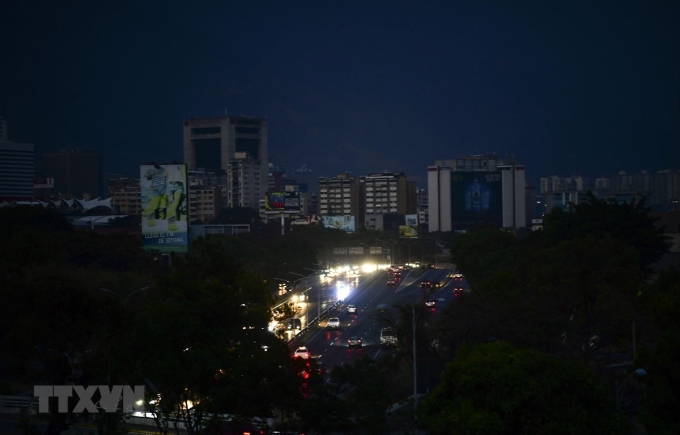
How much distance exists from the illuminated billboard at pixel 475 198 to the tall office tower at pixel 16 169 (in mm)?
85552

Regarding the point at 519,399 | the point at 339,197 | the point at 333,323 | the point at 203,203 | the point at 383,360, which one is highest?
the point at 339,197

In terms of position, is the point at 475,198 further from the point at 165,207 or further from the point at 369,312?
the point at 369,312

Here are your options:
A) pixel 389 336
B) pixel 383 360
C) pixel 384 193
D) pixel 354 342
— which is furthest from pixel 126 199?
pixel 383 360

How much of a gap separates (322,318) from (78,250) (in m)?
14.9

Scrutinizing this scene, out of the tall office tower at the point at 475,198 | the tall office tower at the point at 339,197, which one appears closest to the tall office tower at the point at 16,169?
the tall office tower at the point at 339,197

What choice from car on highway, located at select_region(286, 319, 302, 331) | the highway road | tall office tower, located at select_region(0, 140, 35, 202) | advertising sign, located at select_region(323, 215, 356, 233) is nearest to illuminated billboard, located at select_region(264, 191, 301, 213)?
advertising sign, located at select_region(323, 215, 356, 233)

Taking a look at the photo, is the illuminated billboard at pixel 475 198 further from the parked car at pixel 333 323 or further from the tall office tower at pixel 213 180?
the parked car at pixel 333 323

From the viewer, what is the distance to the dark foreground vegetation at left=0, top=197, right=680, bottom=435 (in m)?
13.4

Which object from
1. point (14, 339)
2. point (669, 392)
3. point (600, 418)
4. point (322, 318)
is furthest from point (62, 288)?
point (322, 318)

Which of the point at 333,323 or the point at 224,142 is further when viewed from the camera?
the point at 224,142

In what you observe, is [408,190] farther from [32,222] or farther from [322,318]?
[322,318]

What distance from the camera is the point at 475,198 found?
448 ft

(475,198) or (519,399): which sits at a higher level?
(475,198)

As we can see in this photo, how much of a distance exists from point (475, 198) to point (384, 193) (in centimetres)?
3160
